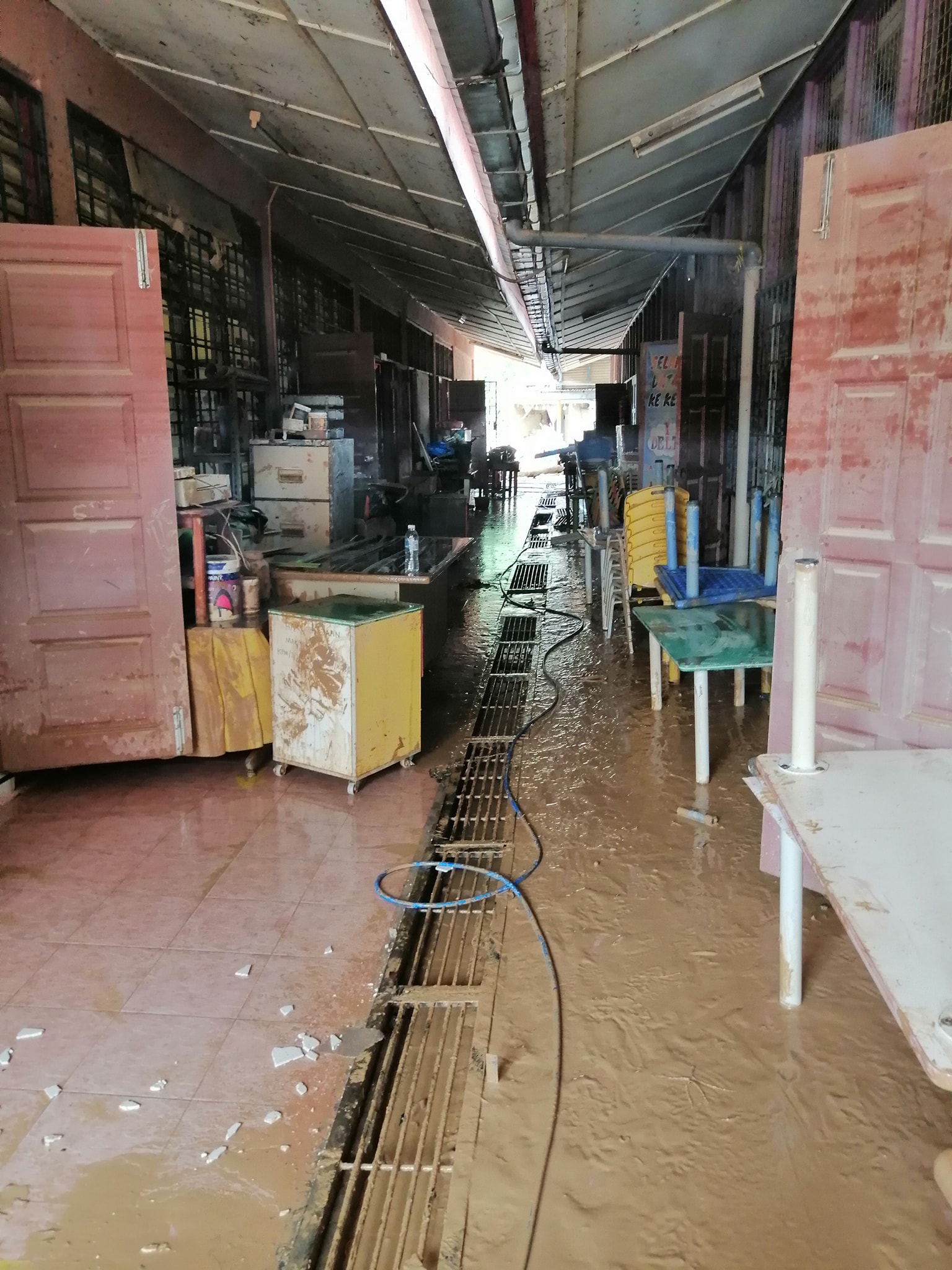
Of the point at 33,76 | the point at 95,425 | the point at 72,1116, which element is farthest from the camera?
the point at 33,76

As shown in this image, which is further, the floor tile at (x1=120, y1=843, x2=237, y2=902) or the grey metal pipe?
the grey metal pipe

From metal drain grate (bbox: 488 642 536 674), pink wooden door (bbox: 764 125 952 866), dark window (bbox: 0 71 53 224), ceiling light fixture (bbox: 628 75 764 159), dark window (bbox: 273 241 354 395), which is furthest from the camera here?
dark window (bbox: 273 241 354 395)

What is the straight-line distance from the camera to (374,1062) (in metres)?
2.12

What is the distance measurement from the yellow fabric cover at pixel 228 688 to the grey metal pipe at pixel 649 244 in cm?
349

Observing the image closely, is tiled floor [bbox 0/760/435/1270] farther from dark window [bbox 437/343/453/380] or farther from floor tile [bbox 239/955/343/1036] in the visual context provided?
dark window [bbox 437/343/453/380]

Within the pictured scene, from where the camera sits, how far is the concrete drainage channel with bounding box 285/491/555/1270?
5.44 feet

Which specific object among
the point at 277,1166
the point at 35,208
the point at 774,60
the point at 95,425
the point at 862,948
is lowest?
the point at 277,1166

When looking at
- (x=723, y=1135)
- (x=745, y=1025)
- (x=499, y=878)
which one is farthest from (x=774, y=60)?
(x=723, y=1135)

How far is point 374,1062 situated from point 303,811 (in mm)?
1513

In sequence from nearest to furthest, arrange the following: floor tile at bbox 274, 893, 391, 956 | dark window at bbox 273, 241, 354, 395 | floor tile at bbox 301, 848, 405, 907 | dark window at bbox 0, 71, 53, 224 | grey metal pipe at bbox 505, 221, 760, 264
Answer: floor tile at bbox 274, 893, 391, 956, floor tile at bbox 301, 848, 405, 907, dark window at bbox 0, 71, 53, 224, grey metal pipe at bbox 505, 221, 760, 264, dark window at bbox 273, 241, 354, 395

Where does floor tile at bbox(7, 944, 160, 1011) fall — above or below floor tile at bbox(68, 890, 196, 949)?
below

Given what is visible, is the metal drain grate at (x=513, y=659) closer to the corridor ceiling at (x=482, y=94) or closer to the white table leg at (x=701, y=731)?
the white table leg at (x=701, y=731)

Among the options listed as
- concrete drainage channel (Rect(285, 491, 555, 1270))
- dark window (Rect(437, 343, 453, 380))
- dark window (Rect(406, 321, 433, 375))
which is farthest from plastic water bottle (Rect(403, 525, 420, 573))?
dark window (Rect(437, 343, 453, 380))

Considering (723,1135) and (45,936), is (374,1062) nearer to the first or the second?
(723,1135)
